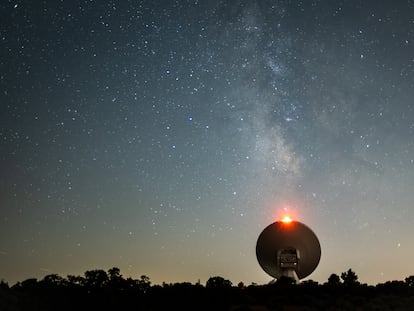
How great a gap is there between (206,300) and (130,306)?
3.65m

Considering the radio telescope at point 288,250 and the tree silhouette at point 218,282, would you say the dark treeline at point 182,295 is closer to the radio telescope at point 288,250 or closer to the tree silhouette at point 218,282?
the tree silhouette at point 218,282

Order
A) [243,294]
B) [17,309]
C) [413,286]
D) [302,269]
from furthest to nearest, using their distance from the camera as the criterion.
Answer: [302,269] < [413,286] < [243,294] < [17,309]

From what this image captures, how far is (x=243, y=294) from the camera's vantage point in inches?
963

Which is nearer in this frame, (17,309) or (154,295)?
(17,309)

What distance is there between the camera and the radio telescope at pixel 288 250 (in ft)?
113

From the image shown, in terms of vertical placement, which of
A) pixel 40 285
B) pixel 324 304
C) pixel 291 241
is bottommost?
pixel 324 304

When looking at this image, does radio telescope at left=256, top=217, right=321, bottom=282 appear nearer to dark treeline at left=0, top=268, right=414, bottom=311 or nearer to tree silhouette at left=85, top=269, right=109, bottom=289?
dark treeline at left=0, top=268, right=414, bottom=311

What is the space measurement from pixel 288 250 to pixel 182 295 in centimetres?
1294

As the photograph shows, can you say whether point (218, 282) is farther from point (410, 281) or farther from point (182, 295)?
point (410, 281)

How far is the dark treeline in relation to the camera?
2188 centimetres

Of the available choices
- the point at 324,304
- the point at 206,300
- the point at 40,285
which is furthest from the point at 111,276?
the point at 324,304

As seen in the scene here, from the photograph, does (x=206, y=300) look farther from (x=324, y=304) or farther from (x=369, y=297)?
(x=369, y=297)

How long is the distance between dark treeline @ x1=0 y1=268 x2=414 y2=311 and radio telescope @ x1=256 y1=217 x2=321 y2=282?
617 centimetres

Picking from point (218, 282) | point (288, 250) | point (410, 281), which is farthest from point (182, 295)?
point (410, 281)
